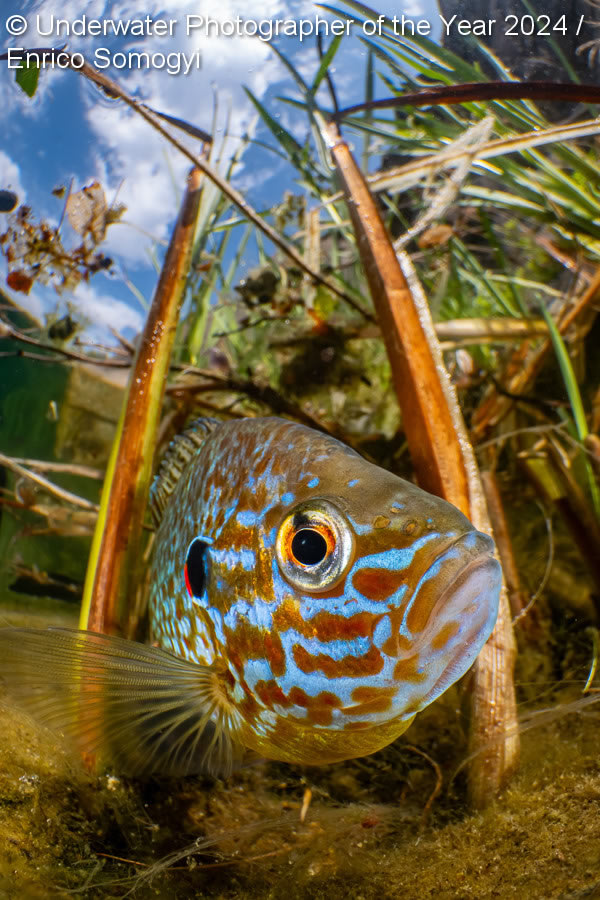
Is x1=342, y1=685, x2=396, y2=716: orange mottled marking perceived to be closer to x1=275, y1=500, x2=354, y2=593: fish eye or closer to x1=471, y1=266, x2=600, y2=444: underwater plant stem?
x1=275, y1=500, x2=354, y2=593: fish eye

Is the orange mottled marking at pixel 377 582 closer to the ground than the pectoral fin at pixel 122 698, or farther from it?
farther from it

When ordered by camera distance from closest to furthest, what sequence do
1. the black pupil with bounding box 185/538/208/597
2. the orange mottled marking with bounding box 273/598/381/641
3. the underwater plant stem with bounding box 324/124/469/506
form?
1. the orange mottled marking with bounding box 273/598/381/641
2. the black pupil with bounding box 185/538/208/597
3. the underwater plant stem with bounding box 324/124/469/506

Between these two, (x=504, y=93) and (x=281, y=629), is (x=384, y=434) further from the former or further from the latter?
(x=281, y=629)

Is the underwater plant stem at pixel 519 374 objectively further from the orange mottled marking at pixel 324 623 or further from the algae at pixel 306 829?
the orange mottled marking at pixel 324 623

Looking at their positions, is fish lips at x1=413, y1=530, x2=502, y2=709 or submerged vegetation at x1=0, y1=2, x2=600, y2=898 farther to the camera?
submerged vegetation at x1=0, y1=2, x2=600, y2=898

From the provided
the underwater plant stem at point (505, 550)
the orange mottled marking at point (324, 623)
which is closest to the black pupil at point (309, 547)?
the orange mottled marking at point (324, 623)

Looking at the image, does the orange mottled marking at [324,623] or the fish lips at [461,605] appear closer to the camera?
the fish lips at [461,605]

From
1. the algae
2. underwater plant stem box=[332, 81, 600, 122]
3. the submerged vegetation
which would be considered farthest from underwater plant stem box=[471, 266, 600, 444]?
the algae

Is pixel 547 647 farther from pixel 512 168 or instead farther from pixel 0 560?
pixel 0 560
